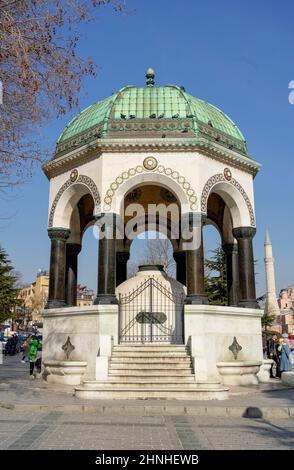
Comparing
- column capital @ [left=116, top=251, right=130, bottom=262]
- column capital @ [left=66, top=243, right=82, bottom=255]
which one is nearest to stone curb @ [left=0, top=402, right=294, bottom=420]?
column capital @ [left=66, top=243, right=82, bottom=255]

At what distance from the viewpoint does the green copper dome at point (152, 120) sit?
13.5 metres

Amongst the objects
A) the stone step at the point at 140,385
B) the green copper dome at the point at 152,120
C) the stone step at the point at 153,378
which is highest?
the green copper dome at the point at 152,120

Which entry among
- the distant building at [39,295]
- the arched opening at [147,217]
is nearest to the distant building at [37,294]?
the distant building at [39,295]

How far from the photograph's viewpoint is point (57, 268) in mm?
14344

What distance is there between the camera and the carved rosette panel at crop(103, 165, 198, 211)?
1306cm

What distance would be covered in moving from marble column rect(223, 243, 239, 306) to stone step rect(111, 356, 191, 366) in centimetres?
506

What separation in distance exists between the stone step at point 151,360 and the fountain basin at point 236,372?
1.16 meters

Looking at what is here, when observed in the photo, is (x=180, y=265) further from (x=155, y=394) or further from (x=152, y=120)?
(x=155, y=394)

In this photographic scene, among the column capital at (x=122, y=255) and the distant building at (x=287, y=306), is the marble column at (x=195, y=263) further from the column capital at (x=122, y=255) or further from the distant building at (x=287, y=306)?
the distant building at (x=287, y=306)

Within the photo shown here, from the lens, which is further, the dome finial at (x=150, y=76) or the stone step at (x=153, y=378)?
the dome finial at (x=150, y=76)

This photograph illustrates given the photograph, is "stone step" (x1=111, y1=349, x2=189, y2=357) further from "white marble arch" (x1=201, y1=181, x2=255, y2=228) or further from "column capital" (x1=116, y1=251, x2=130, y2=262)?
"column capital" (x1=116, y1=251, x2=130, y2=262)

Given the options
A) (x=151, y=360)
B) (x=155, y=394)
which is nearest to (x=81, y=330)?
(x=151, y=360)

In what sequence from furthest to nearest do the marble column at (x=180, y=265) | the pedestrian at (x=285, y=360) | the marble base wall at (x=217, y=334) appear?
1. the marble column at (x=180, y=265)
2. the pedestrian at (x=285, y=360)
3. the marble base wall at (x=217, y=334)
